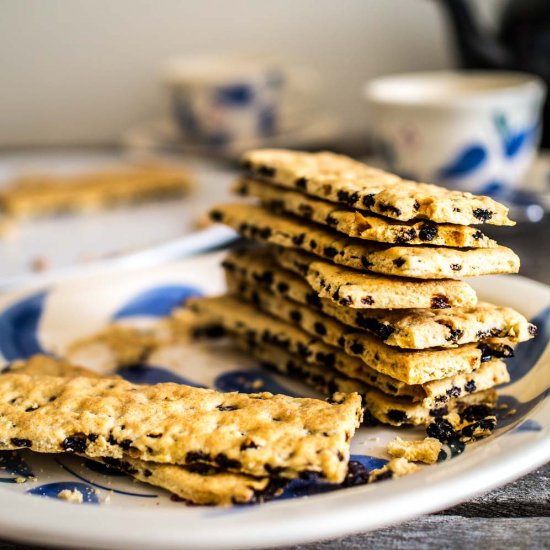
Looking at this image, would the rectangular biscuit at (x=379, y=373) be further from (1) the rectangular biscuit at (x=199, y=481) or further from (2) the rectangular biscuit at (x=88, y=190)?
(2) the rectangular biscuit at (x=88, y=190)

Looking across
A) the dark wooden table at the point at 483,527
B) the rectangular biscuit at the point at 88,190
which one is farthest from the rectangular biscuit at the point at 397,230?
the rectangular biscuit at the point at 88,190

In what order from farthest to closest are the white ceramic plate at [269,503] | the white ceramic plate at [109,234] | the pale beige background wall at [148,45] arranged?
the pale beige background wall at [148,45]
the white ceramic plate at [109,234]
the white ceramic plate at [269,503]

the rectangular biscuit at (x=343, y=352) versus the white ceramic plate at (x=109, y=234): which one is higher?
the rectangular biscuit at (x=343, y=352)

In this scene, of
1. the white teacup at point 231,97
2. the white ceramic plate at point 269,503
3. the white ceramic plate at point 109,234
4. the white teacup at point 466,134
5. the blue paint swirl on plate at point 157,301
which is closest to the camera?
the white ceramic plate at point 269,503

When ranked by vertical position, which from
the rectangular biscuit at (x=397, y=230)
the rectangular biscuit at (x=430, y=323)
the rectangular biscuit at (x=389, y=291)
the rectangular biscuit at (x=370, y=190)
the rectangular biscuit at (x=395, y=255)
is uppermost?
the rectangular biscuit at (x=370, y=190)

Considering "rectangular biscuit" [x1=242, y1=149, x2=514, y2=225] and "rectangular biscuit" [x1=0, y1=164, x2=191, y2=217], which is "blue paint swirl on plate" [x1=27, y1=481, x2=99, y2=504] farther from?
"rectangular biscuit" [x1=0, y1=164, x2=191, y2=217]

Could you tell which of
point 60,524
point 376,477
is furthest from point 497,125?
point 60,524

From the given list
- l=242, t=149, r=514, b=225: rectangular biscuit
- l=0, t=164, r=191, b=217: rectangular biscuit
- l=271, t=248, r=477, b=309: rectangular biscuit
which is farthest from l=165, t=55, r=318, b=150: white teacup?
l=271, t=248, r=477, b=309: rectangular biscuit
